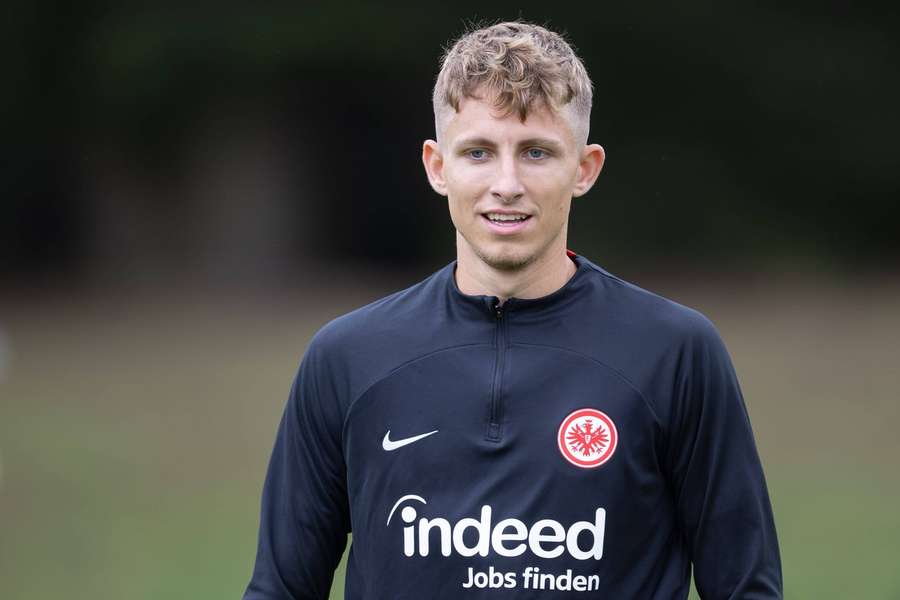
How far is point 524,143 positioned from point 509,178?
8 cm

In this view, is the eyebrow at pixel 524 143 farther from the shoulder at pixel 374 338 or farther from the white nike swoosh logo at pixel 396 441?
the white nike swoosh logo at pixel 396 441

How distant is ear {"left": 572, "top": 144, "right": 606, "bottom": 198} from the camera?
266 cm

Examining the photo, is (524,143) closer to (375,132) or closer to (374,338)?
(374,338)

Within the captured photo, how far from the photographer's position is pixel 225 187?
18.8 meters

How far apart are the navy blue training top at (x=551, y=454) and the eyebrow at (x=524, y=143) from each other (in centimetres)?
27

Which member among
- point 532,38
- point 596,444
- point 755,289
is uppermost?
point 755,289

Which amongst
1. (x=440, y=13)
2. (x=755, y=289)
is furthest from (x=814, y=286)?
(x=440, y=13)

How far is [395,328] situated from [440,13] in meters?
14.3

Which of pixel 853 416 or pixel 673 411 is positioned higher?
pixel 853 416

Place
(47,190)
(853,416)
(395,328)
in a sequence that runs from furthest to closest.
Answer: (47,190) < (853,416) < (395,328)

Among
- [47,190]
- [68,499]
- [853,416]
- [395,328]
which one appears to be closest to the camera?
[395,328]

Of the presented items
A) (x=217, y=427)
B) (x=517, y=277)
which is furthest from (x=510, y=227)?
(x=217, y=427)

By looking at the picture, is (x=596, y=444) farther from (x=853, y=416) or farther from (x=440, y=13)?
(x=440, y=13)

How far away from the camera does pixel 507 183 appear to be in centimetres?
251
